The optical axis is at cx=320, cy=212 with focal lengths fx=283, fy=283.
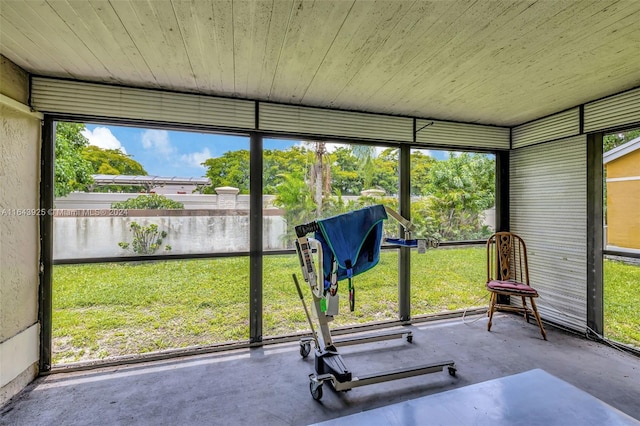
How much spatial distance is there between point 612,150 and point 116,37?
4.91 meters

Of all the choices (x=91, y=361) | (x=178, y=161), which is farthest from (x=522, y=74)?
(x=91, y=361)

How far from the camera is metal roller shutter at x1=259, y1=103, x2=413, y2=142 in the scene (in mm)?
3199

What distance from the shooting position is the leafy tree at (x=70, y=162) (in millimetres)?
2840

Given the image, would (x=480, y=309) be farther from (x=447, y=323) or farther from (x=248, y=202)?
(x=248, y=202)

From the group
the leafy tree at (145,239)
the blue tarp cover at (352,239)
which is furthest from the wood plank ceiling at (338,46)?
the leafy tree at (145,239)

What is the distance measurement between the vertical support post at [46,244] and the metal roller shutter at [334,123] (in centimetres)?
199

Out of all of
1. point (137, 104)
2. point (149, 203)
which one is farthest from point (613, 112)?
point (149, 203)

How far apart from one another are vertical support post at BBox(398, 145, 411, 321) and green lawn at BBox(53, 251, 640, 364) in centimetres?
17

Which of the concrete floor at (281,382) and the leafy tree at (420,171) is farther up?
the leafy tree at (420,171)

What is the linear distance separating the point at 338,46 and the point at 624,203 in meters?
3.62

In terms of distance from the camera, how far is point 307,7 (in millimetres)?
1646

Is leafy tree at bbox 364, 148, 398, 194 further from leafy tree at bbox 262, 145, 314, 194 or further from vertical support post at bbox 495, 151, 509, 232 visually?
vertical support post at bbox 495, 151, 509, 232

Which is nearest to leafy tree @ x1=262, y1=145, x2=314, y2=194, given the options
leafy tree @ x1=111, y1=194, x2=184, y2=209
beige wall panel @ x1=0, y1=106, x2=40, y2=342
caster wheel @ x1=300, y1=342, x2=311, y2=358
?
leafy tree @ x1=111, y1=194, x2=184, y2=209

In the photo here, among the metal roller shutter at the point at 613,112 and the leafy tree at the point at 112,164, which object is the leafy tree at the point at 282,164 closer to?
the leafy tree at the point at 112,164
